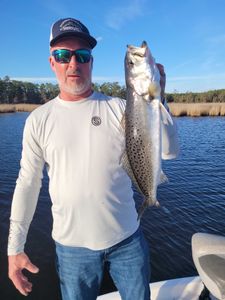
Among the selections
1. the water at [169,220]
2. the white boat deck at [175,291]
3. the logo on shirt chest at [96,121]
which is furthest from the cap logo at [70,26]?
the water at [169,220]

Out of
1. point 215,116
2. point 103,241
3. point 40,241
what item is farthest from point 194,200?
point 215,116

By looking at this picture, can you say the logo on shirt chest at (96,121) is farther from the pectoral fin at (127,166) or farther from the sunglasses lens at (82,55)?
the sunglasses lens at (82,55)

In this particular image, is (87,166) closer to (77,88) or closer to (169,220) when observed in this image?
(77,88)

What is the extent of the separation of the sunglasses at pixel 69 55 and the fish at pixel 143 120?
484mm

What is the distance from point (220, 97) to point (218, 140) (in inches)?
1692

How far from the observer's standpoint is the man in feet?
8.25

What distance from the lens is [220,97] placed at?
59750 mm

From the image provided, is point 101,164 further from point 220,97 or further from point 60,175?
point 220,97

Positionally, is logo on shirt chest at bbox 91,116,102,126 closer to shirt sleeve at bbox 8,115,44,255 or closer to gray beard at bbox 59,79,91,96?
gray beard at bbox 59,79,91,96

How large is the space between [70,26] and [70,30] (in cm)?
6

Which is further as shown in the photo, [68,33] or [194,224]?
[194,224]

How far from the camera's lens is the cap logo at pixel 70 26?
2555mm

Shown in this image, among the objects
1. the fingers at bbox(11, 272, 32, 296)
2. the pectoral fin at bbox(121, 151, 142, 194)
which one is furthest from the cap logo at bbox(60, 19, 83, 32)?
the fingers at bbox(11, 272, 32, 296)

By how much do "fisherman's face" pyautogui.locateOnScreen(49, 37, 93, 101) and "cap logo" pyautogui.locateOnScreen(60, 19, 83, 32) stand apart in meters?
0.08
